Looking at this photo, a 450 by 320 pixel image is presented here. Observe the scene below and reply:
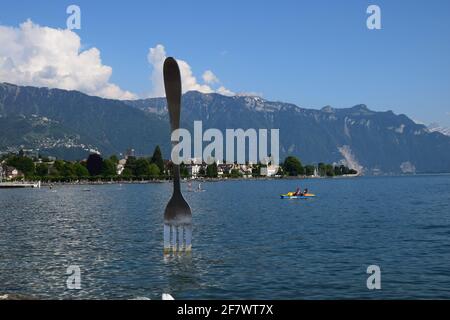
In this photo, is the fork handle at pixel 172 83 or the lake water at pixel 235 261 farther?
the lake water at pixel 235 261

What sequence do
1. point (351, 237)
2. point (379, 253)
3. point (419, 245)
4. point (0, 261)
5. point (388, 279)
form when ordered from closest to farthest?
point (388, 279), point (0, 261), point (379, 253), point (419, 245), point (351, 237)

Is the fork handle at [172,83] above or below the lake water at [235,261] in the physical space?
above

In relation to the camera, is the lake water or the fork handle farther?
the lake water

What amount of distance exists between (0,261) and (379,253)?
83.5ft

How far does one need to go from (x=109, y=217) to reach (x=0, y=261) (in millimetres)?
39229

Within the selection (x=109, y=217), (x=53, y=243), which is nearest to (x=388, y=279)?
(x=53, y=243)

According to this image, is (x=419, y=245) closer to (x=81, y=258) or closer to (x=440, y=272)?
(x=440, y=272)

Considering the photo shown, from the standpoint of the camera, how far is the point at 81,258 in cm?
3631

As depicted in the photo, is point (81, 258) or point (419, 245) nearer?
point (81, 258)

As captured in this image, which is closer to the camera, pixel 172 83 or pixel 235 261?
pixel 172 83

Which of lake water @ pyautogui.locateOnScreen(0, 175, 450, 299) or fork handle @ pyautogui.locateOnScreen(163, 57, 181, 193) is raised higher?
fork handle @ pyautogui.locateOnScreen(163, 57, 181, 193)

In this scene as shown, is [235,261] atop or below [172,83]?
below
